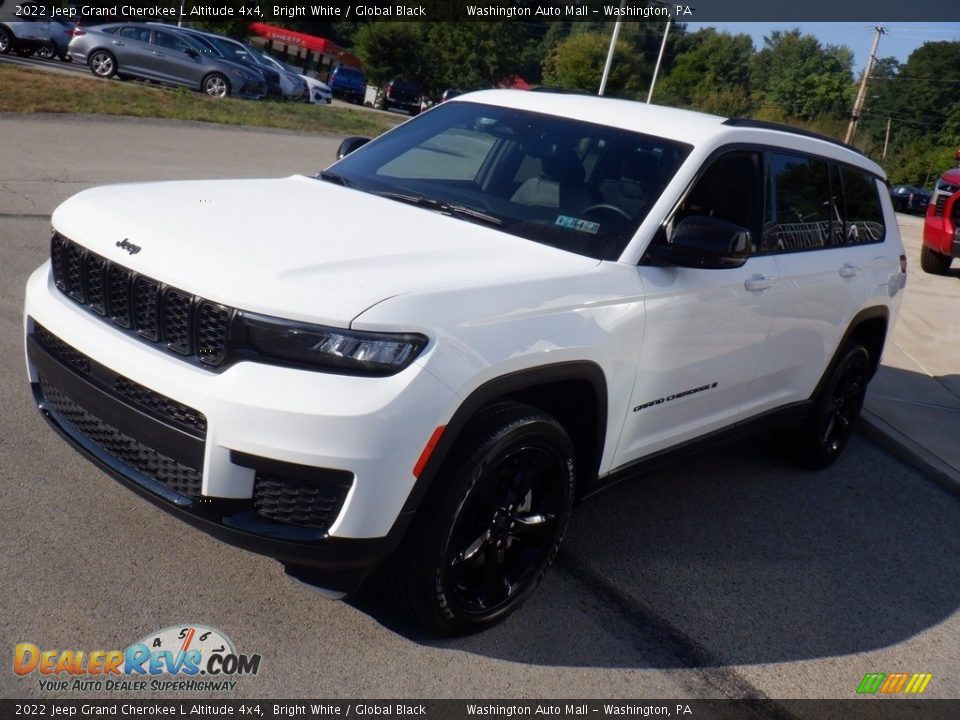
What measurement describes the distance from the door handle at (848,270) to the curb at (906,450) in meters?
1.76

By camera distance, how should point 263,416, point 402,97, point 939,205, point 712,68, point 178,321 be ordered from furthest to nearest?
point 712,68 < point 402,97 < point 939,205 < point 178,321 < point 263,416

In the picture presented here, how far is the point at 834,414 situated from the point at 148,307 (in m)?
4.42

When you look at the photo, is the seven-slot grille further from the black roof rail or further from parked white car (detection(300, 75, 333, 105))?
parked white car (detection(300, 75, 333, 105))

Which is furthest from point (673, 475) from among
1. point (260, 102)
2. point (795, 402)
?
point (260, 102)

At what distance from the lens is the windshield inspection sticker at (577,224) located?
4.20 meters

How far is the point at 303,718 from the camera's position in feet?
10.5

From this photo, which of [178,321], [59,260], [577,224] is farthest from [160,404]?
[577,224]

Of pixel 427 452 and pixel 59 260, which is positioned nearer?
pixel 427 452

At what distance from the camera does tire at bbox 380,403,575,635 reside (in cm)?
339

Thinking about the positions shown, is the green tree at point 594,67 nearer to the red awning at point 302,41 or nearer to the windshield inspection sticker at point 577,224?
the red awning at point 302,41

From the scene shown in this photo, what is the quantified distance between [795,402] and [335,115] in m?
20.1

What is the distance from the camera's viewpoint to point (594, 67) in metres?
55.6

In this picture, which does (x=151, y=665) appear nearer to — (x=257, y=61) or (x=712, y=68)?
(x=257, y=61)

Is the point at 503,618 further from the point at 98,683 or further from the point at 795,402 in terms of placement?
the point at 795,402
